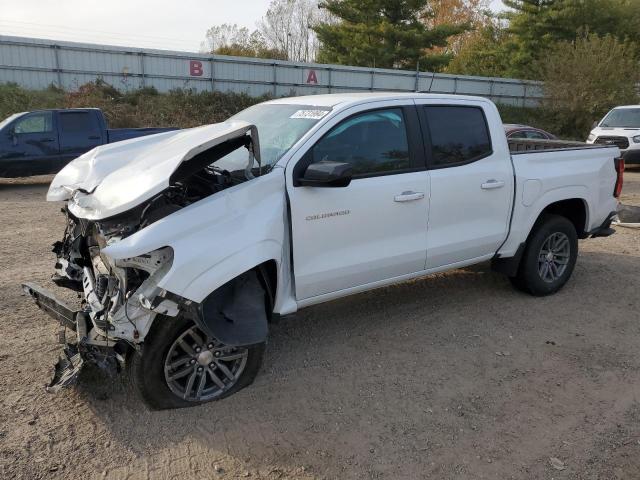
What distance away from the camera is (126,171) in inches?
146

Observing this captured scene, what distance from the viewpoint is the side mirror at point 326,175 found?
11.5ft

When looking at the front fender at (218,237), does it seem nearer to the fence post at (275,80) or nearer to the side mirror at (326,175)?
the side mirror at (326,175)

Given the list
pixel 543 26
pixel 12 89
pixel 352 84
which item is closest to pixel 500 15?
pixel 543 26

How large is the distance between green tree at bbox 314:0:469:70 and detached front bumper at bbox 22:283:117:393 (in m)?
31.1

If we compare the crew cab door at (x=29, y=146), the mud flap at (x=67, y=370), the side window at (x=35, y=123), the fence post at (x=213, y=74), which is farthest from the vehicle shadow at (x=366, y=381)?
the fence post at (x=213, y=74)

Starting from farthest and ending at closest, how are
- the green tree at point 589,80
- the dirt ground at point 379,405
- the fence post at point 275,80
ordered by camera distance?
the fence post at point 275,80 → the green tree at point 589,80 → the dirt ground at point 379,405

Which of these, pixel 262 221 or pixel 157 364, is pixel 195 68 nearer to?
pixel 262 221

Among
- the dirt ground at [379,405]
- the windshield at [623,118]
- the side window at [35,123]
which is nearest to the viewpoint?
the dirt ground at [379,405]

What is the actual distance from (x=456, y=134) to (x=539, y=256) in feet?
5.35

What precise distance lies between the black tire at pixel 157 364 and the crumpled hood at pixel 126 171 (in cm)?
74

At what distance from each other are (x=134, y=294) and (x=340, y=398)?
1493 mm

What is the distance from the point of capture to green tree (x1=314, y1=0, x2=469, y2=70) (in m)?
32.0

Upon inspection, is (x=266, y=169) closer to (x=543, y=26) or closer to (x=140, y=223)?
(x=140, y=223)

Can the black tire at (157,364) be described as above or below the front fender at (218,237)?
below
